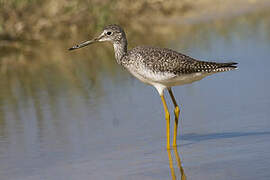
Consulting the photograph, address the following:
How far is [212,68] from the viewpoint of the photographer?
8.10m

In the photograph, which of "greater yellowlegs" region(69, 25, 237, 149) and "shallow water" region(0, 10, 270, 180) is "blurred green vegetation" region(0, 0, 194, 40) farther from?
"greater yellowlegs" region(69, 25, 237, 149)

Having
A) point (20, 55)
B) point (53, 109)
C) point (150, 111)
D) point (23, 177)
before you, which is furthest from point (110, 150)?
point (20, 55)

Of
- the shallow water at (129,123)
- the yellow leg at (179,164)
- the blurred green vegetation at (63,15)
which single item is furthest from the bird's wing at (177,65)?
the blurred green vegetation at (63,15)

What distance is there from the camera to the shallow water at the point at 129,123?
6.92 metres

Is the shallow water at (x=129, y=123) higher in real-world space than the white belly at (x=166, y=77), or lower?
lower

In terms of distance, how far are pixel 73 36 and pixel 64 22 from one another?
61 cm

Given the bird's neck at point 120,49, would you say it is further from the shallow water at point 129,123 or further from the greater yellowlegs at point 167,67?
the shallow water at point 129,123

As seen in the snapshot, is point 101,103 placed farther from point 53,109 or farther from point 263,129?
point 263,129

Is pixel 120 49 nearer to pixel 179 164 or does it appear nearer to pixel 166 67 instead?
pixel 166 67

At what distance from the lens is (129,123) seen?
874 cm

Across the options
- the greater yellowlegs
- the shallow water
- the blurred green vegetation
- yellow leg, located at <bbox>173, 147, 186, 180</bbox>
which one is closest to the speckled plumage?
the greater yellowlegs

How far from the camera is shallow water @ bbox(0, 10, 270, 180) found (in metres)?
6.92

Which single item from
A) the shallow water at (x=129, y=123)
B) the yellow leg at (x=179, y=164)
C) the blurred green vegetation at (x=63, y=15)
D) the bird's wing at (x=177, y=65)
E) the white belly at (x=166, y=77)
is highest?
the blurred green vegetation at (x=63, y=15)

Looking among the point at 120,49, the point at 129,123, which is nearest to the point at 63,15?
the point at 120,49
